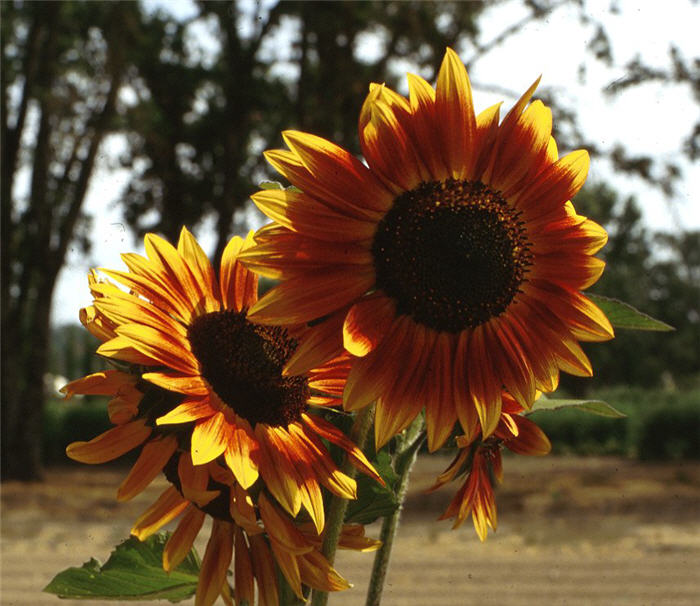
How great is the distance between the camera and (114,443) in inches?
28.4

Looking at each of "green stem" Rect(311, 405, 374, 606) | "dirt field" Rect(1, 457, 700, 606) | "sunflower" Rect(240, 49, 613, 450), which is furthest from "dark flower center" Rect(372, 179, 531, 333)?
"dirt field" Rect(1, 457, 700, 606)

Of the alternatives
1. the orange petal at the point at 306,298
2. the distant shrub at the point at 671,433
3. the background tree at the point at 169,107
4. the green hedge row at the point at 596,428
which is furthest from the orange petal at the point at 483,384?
the distant shrub at the point at 671,433

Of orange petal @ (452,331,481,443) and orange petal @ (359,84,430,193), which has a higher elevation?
orange petal @ (359,84,430,193)

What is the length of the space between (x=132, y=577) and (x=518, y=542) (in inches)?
305

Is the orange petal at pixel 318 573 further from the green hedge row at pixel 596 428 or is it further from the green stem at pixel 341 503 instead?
the green hedge row at pixel 596 428

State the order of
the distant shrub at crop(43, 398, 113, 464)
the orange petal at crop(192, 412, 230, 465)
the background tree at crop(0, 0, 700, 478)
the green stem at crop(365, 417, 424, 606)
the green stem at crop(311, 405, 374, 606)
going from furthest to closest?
the distant shrub at crop(43, 398, 113, 464) → the background tree at crop(0, 0, 700, 478) → the green stem at crop(365, 417, 424, 606) → the green stem at crop(311, 405, 374, 606) → the orange petal at crop(192, 412, 230, 465)

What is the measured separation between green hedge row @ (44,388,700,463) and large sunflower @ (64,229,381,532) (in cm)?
1644

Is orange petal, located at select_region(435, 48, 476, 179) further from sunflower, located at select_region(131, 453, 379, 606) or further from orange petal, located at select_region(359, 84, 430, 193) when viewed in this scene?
sunflower, located at select_region(131, 453, 379, 606)

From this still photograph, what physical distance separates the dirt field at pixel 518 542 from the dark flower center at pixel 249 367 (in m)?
3.00

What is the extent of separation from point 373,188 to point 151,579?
0.45 metres

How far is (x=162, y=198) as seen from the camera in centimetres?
1488

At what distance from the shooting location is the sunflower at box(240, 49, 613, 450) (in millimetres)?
673

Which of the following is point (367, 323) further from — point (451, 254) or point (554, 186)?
point (554, 186)

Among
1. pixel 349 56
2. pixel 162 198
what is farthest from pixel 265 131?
pixel 349 56
